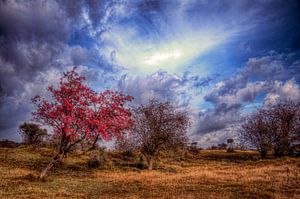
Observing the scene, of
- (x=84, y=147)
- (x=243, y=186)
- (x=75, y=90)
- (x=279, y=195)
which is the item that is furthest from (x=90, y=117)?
(x=279, y=195)

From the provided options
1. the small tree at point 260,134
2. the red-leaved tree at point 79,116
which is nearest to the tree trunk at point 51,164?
the red-leaved tree at point 79,116

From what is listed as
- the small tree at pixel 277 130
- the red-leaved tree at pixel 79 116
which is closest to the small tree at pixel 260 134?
the small tree at pixel 277 130

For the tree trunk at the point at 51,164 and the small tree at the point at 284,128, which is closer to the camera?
the tree trunk at the point at 51,164

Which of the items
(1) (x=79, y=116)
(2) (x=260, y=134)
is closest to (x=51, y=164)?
(1) (x=79, y=116)

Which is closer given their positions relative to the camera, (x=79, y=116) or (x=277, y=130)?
(x=79, y=116)

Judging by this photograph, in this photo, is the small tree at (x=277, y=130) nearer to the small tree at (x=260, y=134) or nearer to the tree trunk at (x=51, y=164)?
the small tree at (x=260, y=134)

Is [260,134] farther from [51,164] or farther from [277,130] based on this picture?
[51,164]

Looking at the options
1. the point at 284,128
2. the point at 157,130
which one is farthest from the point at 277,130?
the point at 157,130

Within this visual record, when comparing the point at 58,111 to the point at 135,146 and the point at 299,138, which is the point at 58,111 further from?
the point at 299,138

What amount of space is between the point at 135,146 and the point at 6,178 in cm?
1949

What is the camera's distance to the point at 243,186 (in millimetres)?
21172

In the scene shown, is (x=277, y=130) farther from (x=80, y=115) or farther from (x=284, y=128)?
(x=80, y=115)

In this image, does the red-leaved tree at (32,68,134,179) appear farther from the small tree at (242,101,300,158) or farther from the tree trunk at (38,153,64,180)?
the small tree at (242,101,300,158)

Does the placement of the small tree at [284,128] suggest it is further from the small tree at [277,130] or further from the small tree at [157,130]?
the small tree at [157,130]
